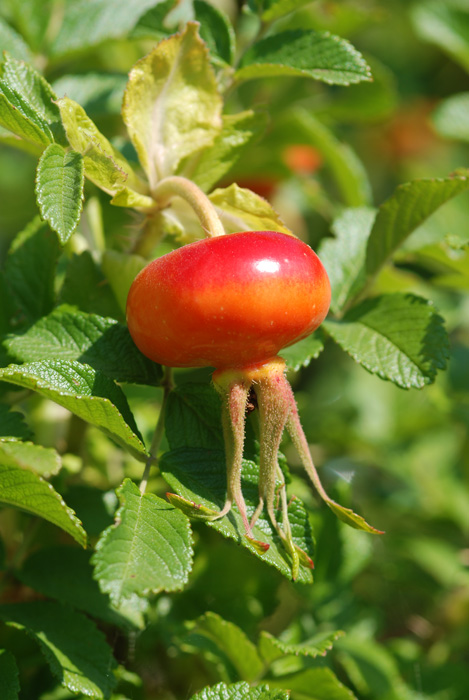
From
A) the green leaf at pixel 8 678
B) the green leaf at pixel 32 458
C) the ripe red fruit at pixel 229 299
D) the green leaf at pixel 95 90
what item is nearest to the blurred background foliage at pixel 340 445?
the green leaf at pixel 95 90

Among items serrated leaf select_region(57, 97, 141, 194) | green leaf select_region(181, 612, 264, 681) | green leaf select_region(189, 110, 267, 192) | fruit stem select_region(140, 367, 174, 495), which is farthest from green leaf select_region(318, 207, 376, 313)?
green leaf select_region(181, 612, 264, 681)

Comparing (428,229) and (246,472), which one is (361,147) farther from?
(246,472)

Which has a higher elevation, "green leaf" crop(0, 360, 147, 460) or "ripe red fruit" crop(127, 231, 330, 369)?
"ripe red fruit" crop(127, 231, 330, 369)

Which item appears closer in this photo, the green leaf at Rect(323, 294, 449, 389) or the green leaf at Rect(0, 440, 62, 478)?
the green leaf at Rect(0, 440, 62, 478)

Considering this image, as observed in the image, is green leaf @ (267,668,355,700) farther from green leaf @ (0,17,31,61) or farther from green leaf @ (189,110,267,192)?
green leaf @ (0,17,31,61)

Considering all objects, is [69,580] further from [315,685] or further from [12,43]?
[12,43]


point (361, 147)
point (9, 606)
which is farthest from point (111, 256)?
point (361, 147)

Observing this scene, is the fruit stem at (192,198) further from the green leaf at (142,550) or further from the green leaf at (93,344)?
the green leaf at (142,550)
